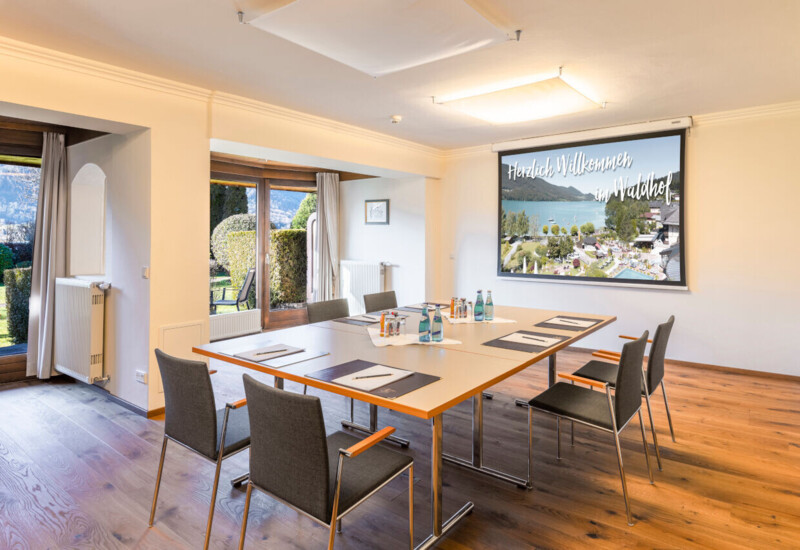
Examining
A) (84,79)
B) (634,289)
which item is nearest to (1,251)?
(84,79)

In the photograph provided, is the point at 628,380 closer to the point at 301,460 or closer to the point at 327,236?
the point at 301,460

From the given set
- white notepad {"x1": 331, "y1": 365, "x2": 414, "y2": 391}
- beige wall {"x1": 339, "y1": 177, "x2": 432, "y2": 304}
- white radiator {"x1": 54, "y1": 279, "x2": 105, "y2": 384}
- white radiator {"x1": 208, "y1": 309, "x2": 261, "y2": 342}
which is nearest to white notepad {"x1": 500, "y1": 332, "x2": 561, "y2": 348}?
white notepad {"x1": 331, "y1": 365, "x2": 414, "y2": 391}

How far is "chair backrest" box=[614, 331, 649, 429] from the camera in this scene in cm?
218

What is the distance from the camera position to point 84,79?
3.11m

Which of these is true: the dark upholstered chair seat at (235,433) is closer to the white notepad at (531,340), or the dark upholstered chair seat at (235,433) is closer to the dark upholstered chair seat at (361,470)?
the dark upholstered chair seat at (361,470)

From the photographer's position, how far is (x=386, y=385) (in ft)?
6.09

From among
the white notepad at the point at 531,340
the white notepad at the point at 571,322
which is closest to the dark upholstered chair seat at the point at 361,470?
the white notepad at the point at 531,340

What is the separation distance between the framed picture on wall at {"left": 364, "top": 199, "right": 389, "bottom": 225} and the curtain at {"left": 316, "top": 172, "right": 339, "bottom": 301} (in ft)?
1.78

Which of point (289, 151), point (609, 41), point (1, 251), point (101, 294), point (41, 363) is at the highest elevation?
point (609, 41)

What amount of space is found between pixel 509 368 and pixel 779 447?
224 centimetres

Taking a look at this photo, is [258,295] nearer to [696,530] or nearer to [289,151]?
[289,151]

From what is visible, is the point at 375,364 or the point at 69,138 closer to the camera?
the point at 375,364

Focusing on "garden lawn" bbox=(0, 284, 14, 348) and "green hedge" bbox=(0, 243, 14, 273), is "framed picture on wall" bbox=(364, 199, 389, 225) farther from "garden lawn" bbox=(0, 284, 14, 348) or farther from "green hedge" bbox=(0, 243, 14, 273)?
"garden lawn" bbox=(0, 284, 14, 348)

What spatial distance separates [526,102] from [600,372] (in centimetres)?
213
